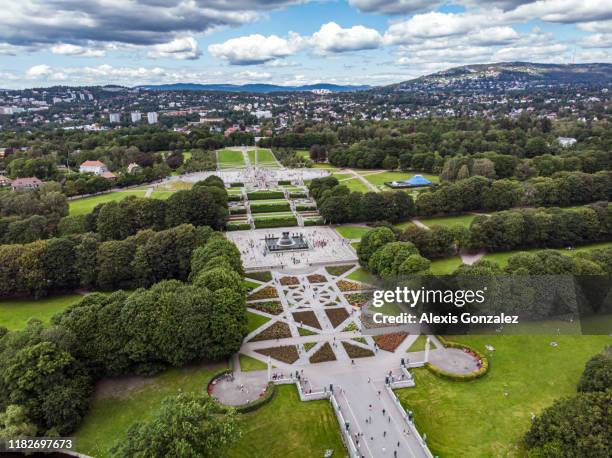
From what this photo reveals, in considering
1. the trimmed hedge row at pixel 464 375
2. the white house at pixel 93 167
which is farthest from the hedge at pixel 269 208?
the white house at pixel 93 167

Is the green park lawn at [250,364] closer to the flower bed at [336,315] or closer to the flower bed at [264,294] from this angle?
the flower bed at [336,315]

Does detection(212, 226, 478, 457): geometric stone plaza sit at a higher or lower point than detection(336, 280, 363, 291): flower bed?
lower

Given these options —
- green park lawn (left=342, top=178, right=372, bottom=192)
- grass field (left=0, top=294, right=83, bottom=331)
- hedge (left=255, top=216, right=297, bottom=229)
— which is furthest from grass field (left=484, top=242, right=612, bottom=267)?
grass field (left=0, top=294, right=83, bottom=331)

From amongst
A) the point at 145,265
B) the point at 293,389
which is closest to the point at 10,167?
the point at 145,265

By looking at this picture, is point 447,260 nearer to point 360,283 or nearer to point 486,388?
point 360,283

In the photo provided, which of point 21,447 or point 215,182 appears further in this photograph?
point 215,182

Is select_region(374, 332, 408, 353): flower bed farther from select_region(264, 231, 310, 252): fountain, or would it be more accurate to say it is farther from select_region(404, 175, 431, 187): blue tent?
select_region(404, 175, 431, 187): blue tent

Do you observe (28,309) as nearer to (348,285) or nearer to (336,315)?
(336,315)
